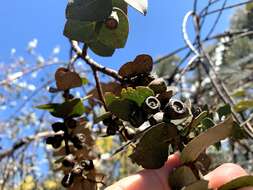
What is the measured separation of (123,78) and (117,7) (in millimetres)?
107

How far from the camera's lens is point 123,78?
0.73 metres

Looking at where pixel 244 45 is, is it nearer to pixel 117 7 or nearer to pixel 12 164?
pixel 12 164

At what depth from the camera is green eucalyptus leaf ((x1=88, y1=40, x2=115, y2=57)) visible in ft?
2.32

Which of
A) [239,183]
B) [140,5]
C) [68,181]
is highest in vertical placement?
[140,5]

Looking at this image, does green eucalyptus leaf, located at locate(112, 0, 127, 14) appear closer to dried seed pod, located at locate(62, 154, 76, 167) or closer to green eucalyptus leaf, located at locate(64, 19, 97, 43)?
green eucalyptus leaf, located at locate(64, 19, 97, 43)

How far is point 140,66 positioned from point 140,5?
11 centimetres

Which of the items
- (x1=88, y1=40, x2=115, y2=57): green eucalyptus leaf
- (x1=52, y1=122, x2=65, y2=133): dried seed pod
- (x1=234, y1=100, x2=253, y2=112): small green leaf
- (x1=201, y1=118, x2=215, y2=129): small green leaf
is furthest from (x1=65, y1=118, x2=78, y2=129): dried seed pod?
(x1=234, y1=100, x2=253, y2=112): small green leaf

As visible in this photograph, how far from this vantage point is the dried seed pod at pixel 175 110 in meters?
0.59

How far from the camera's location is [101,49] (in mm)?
715

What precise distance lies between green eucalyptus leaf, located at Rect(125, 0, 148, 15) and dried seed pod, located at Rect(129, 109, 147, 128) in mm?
109

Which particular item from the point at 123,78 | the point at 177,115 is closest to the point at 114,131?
the point at 123,78

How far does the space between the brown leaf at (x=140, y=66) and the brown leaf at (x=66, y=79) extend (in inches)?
5.7

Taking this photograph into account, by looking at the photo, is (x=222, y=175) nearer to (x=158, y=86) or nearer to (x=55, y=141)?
(x=158, y=86)

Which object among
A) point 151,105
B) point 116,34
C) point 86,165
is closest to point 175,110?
point 151,105
